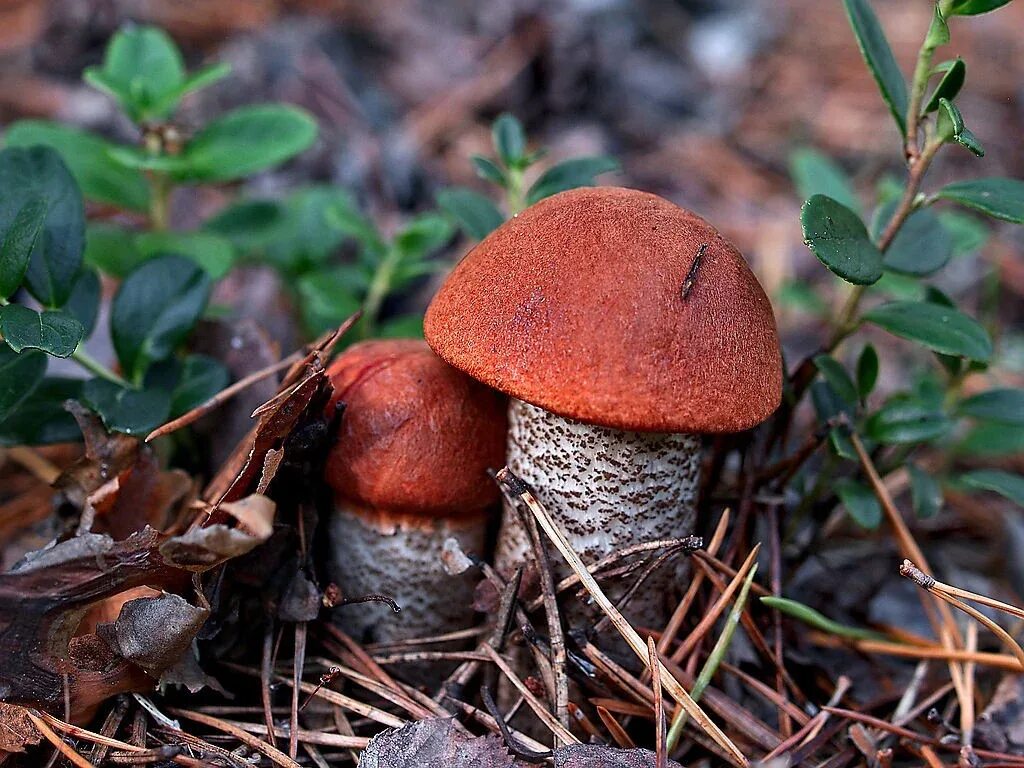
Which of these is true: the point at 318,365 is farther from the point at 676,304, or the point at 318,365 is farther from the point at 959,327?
the point at 959,327

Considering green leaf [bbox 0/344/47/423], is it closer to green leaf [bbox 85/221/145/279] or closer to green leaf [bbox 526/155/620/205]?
green leaf [bbox 85/221/145/279]

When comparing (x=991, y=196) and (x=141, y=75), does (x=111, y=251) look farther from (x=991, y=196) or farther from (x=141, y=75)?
(x=991, y=196)

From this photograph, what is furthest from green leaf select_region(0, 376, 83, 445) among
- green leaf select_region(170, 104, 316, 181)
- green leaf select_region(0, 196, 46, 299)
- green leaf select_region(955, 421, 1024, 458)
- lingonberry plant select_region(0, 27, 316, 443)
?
green leaf select_region(955, 421, 1024, 458)

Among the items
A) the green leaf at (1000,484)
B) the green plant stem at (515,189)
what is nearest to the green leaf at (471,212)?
the green plant stem at (515,189)

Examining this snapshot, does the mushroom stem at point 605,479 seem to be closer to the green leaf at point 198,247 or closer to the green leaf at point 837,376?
the green leaf at point 837,376

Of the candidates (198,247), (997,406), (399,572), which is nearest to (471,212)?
(198,247)

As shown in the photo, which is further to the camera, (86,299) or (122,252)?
(122,252)

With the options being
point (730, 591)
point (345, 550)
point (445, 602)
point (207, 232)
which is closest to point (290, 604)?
point (345, 550)
